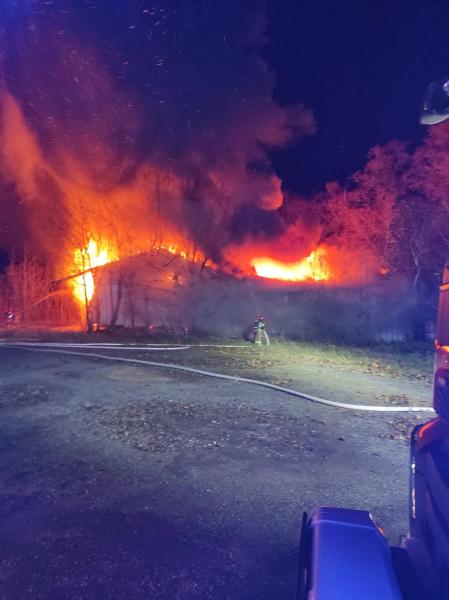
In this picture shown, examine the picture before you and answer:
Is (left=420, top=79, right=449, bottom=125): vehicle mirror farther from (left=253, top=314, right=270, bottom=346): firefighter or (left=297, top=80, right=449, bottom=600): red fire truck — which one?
(left=253, top=314, right=270, bottom=346): firefighter

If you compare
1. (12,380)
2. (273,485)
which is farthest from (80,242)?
(273,485)

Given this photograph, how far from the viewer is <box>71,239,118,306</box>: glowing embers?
53.1 feet

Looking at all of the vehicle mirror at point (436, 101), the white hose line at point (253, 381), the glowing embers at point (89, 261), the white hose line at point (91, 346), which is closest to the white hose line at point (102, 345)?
the white hose line at point (91, 346)

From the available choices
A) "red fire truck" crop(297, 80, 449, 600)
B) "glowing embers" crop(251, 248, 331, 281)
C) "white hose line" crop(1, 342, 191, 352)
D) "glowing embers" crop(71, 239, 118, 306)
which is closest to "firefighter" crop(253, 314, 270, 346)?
"white hose line" crop(1, 342, 191, 352)

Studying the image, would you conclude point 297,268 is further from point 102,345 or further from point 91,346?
point 91,346

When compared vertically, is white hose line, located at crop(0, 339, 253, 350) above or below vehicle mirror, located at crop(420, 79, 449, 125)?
below

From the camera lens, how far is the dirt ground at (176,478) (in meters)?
2.57

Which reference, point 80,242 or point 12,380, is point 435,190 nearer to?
point 80,242

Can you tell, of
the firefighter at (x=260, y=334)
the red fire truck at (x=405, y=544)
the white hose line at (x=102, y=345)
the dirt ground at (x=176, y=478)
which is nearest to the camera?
the red fire truck at (x=405, y=544)

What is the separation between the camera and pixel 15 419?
5.41 metres

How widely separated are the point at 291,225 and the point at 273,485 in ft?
68.5

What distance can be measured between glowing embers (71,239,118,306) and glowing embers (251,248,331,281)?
22.5 feet

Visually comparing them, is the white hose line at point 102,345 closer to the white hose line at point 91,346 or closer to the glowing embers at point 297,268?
the white hose line at point 91,346

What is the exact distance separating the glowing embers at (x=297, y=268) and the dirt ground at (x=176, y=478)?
12.1 metres
